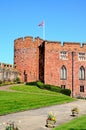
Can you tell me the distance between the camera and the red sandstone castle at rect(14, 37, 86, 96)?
61234 mm

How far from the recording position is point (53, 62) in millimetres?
61375

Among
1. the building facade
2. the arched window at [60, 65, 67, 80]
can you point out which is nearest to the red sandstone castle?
the arched window at [60, 65, 67, 80]

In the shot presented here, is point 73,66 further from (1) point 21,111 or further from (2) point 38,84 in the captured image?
(1) point 21,111

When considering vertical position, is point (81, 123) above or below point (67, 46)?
below

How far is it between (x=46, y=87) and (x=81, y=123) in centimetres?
3374

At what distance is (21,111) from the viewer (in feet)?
93.5

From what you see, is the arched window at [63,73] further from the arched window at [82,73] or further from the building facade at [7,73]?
the building facade at [7,73]

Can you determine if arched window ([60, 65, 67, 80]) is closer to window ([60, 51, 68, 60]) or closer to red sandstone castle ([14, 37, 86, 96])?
red sandstone castle ([14, 37, 86, 96])

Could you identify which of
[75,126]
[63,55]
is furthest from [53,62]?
[75,126]

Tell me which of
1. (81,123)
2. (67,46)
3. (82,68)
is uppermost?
(67,46)

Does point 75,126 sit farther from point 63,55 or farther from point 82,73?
point 82,73

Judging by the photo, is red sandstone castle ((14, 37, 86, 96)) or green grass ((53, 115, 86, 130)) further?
red sandstone castle ((14, 37, 86, 96))

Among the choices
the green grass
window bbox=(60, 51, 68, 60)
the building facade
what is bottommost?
the green grass

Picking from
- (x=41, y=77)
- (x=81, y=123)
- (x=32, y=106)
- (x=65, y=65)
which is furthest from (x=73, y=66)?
(x=81, y=123)
